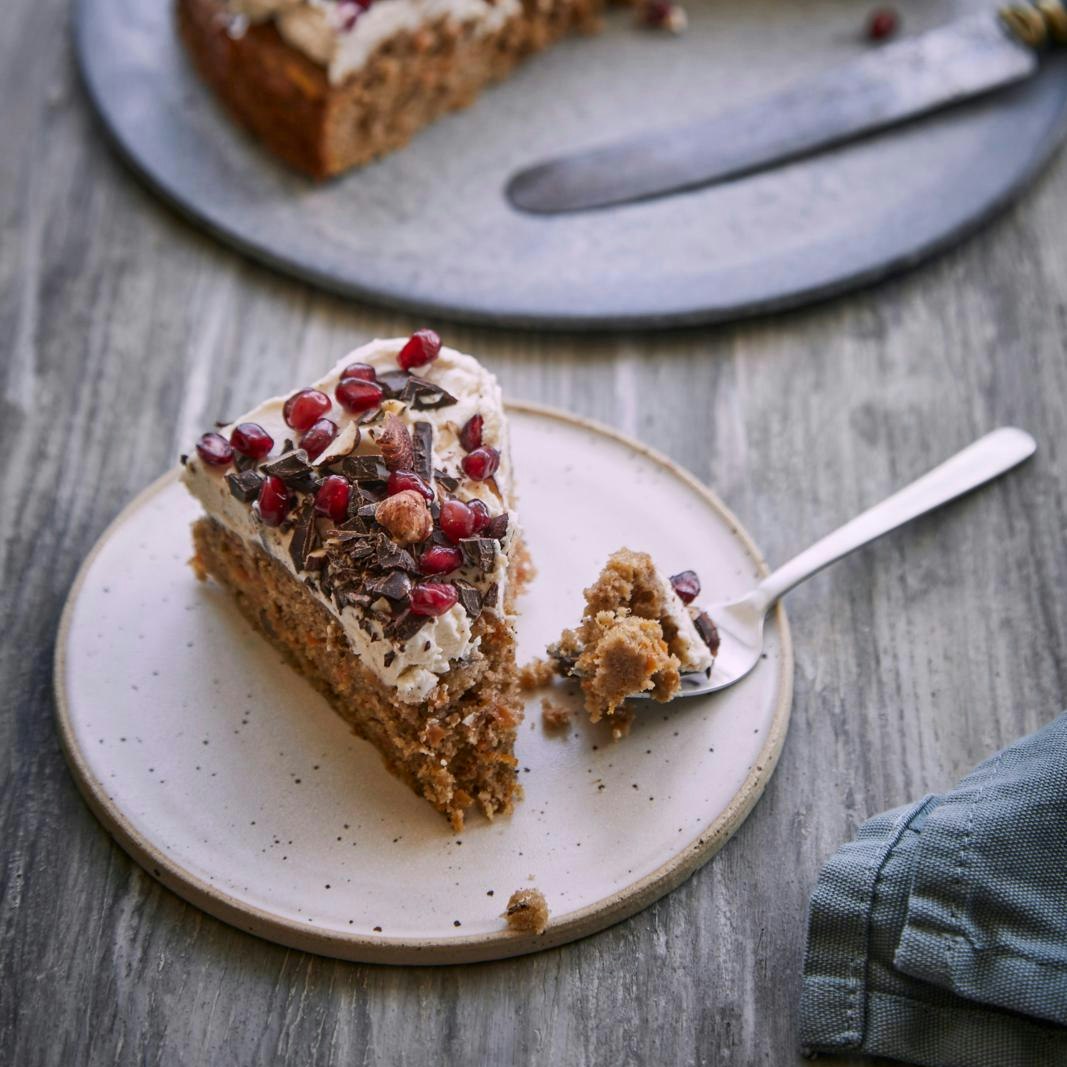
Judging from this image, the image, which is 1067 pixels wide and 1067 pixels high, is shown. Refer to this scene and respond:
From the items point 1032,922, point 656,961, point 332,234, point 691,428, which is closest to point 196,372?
point 332,234

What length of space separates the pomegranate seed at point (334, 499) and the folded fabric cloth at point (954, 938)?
1467 mm

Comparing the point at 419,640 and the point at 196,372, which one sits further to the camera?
the point at 196,372

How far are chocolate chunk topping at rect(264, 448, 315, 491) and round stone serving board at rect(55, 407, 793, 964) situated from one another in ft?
1.94

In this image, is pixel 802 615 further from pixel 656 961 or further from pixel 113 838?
pixel 113 838

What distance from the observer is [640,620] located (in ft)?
10.7

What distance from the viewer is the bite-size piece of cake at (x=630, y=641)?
321 centimetres

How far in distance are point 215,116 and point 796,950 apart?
12.9ft

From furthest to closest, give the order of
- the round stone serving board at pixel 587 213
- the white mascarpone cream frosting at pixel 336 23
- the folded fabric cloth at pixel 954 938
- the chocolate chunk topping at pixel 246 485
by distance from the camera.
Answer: the white mascarpone cream frosting at pixel 336 23 < the round stone serving board at pixel 587 213 < the chocolate chunk topping at pixel 246 485 < the folded fabric cloth at pixel 954 938

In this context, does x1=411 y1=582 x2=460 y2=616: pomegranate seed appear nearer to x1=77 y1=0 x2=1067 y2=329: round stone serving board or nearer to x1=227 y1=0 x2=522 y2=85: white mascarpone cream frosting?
Result: x1=77 y1=0 x2=1067 y2=329: round stone serving board

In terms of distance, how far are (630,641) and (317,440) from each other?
96 centimetres

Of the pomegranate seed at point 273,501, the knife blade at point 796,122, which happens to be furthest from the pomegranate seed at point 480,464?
the knife blade at point 796,122

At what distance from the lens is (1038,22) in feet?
17.2

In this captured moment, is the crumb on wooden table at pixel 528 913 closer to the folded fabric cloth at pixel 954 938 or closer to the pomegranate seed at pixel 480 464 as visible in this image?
the folded fabric cloth at pixel 954 938

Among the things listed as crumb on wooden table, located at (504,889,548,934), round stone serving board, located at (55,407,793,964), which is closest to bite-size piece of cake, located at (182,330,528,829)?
round stone serving board, located at (55,407,793,964)
